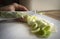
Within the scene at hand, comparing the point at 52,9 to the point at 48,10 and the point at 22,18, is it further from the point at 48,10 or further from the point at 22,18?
the point at 22,18

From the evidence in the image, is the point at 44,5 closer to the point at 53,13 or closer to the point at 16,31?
the point at 53,13

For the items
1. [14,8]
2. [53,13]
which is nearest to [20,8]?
[14,8]

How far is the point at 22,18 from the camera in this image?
1.41ft

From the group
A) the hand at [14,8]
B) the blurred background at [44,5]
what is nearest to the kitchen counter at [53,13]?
the blurred background at [44,5]

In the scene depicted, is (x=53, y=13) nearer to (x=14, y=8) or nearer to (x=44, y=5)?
(x=44, y=5)

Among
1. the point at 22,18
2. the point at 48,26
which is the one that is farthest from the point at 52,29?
the point at 22,18

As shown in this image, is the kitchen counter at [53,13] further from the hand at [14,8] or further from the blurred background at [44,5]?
the hand at [14,8]

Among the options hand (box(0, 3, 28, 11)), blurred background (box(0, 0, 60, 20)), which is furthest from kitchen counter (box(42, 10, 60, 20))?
hand (box(0, 3, 28, 11))

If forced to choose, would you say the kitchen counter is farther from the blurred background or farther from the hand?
the hand

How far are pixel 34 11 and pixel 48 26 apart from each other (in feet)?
0.29

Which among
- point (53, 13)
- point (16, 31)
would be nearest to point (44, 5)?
point (53, 13)

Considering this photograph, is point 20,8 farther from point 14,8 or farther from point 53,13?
point 53,13

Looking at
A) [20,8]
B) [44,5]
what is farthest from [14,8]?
[44,5]

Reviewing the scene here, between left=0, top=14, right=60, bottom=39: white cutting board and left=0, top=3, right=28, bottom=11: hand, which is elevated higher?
left=0, top=3, right=28, bottom=11: hand
